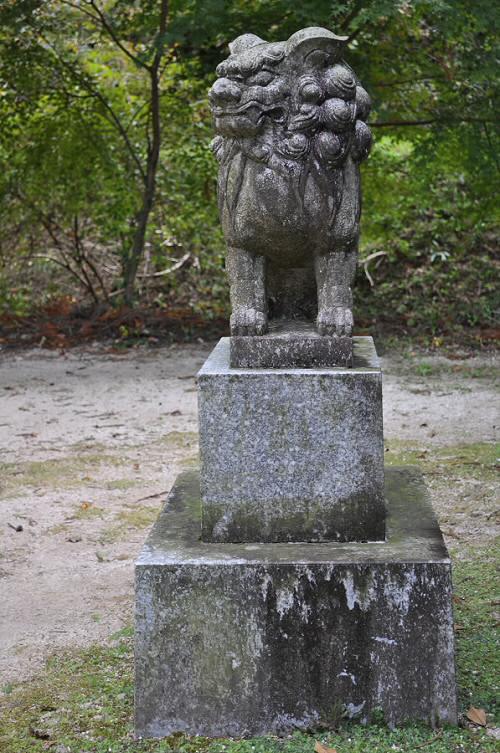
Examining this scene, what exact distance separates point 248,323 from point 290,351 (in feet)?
0.54

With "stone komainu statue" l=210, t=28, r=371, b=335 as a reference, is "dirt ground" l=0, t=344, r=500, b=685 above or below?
below

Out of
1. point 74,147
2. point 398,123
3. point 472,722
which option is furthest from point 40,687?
point 74,147

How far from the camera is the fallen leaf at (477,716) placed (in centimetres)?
279

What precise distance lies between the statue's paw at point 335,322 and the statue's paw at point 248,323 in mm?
183

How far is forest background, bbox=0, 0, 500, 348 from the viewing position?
27.6 ft

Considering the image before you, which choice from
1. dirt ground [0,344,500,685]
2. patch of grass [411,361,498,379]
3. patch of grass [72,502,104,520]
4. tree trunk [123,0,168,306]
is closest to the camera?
dirt ground [0,344,500,685]

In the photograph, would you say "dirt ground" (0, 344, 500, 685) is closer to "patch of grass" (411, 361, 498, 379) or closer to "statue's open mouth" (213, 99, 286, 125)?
"patch of grass" (411, 361, 498, 379)

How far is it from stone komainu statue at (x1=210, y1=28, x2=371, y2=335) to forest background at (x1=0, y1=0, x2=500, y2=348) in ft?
16.6

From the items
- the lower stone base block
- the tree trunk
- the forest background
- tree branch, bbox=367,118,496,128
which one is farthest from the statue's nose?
the tree trunk

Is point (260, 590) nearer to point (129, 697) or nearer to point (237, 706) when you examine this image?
point (237, 706)

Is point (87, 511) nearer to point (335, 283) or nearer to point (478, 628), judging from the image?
point (478, 628)

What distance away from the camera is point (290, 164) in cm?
290

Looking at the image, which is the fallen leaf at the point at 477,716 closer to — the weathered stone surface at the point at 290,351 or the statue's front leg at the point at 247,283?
the weathered stone surface at the point at 290,351

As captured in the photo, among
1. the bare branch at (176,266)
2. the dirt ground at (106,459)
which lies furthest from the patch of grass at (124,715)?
the bare branch at (176,266)
